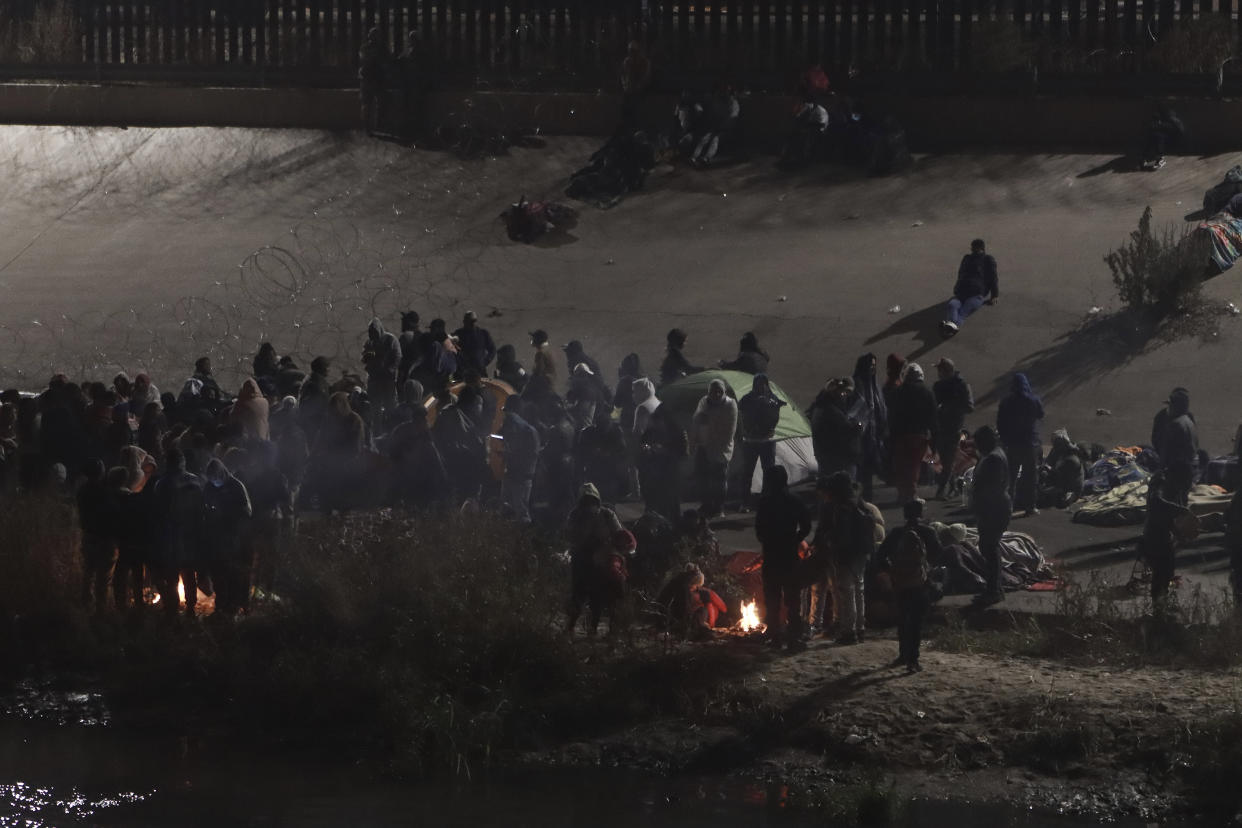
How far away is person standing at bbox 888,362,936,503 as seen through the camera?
54.3 feet

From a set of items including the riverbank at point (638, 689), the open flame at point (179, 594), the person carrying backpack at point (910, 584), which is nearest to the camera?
the riverbank at point (638, 689)

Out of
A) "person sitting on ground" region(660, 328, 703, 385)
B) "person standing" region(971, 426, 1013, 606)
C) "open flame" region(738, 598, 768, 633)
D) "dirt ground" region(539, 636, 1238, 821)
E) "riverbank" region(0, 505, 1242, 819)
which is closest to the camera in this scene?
"dirt ground" region(539, 636, 1238, 821)

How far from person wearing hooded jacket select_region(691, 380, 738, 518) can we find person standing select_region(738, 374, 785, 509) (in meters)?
0.32

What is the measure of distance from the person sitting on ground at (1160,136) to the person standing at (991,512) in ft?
38.2

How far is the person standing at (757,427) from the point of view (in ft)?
55.3

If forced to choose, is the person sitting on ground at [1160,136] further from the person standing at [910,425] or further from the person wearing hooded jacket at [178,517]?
the person wearing hooded jacket at [178,517]

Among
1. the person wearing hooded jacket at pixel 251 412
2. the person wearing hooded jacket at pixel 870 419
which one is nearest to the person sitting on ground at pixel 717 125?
the person wearing hooded jacket at pixel 870 419

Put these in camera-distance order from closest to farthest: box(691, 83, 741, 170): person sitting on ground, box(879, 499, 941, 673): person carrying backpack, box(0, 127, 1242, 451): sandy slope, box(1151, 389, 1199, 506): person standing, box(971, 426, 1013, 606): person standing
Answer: box(879, 499, 941, 673): person carrying backpack, box(971, 426, 1013, 606): person standing, box(1151, 389, 1199, 506): person standing, box(0, 127, 1242, 451): sandy slope, box(691, 83, 741, 170): person sitting on ground

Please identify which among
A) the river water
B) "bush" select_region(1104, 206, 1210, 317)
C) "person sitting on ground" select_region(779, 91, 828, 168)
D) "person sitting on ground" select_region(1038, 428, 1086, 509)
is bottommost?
the river water

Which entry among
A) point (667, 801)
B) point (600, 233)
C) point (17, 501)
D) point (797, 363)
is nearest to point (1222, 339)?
point (797, 363)

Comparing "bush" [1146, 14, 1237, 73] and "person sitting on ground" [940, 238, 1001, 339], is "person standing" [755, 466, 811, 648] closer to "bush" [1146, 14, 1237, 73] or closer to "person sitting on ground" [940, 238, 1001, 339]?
"person sitting on ground" [940, 238, 1001, 339]

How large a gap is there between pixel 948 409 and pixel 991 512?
10.7 ft

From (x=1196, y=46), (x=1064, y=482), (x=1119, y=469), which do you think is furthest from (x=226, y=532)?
(x=1196, y=46)

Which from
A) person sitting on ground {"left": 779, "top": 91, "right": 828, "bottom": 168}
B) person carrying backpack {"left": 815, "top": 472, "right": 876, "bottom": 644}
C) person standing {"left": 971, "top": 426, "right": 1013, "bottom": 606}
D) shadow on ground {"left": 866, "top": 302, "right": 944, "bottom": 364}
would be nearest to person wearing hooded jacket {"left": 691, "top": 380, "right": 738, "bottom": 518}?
person standing {"left": 971, "top": 426, "right": 1013, "bottom": 606}
